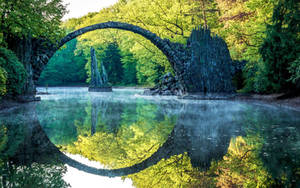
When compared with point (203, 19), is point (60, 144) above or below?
below

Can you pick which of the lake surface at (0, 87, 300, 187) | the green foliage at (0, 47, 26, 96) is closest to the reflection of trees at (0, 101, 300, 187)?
the lake surface at (0, 87, 300, 187)

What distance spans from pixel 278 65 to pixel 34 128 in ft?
40.2

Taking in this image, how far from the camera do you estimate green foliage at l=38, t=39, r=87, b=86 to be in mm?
61719

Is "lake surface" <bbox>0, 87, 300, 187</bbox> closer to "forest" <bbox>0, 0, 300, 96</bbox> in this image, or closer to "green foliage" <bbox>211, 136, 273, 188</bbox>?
"green foliage" <bbox>211, 136, 273, 188</bbox>

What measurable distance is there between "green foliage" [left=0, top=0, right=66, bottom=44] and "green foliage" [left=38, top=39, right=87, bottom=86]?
46.0 metres

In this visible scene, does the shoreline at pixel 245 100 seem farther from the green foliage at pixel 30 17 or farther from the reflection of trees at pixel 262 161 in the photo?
the reflection of trees at pixel 262 161

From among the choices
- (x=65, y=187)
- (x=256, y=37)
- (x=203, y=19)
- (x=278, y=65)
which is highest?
(x=203, y=19)

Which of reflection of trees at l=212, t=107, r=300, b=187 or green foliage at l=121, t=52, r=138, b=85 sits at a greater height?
green foliage at l=121, t=52, r=138, b=85

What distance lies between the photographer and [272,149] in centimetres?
480

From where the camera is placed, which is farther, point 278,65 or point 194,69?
point 194,69

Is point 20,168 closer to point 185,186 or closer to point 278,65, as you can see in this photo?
point 185,186

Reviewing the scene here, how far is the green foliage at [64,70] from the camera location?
6172cm

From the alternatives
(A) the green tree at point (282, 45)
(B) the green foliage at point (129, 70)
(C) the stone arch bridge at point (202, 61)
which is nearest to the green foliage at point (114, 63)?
(B) the green foliage at point (129, 70)

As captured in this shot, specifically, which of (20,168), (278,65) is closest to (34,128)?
(20,168)
